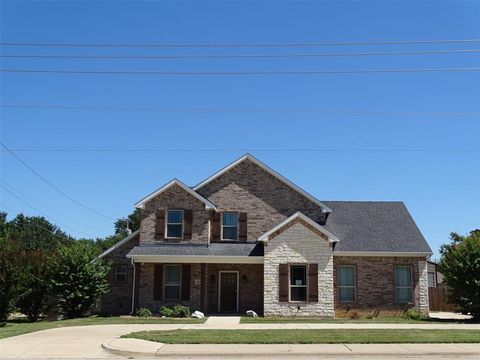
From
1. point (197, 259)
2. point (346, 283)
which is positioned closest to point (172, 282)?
point (197, 259)

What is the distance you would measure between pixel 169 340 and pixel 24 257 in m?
13.5

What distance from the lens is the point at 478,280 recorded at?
84.9 ft

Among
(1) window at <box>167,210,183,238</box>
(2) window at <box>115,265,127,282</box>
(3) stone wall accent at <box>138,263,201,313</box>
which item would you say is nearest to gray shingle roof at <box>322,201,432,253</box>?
(3) stone wall accent at <box>138,263,201,313</box>

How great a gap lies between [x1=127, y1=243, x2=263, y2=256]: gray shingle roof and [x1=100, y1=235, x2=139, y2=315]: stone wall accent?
185 cm

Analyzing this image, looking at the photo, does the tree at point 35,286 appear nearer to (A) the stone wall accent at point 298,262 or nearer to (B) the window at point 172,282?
(B) the window at point 172,282

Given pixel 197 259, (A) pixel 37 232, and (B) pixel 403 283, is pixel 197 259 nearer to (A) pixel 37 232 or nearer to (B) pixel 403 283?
(B) pixel 403 283

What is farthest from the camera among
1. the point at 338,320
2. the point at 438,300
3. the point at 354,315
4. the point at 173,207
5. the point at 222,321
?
the point at 438,300

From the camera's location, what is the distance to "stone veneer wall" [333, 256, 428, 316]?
29.4 m

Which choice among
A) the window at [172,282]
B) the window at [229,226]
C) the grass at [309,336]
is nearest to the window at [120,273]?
the window at [172,282]

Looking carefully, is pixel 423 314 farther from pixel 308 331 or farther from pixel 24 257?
pixel 24 257

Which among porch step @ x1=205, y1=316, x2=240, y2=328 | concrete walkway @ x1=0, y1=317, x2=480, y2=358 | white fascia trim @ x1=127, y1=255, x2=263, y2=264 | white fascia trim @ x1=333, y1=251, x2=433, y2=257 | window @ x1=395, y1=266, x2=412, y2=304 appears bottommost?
concrete walkway @ x1=0, y1=317, x2=480, y2=358

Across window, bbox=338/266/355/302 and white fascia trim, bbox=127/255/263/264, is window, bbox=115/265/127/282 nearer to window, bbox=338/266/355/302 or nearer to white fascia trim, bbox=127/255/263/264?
white fascia trim, bbox=127/255/263/264

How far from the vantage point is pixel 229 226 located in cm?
3161

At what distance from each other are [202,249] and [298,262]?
5.14 meters
